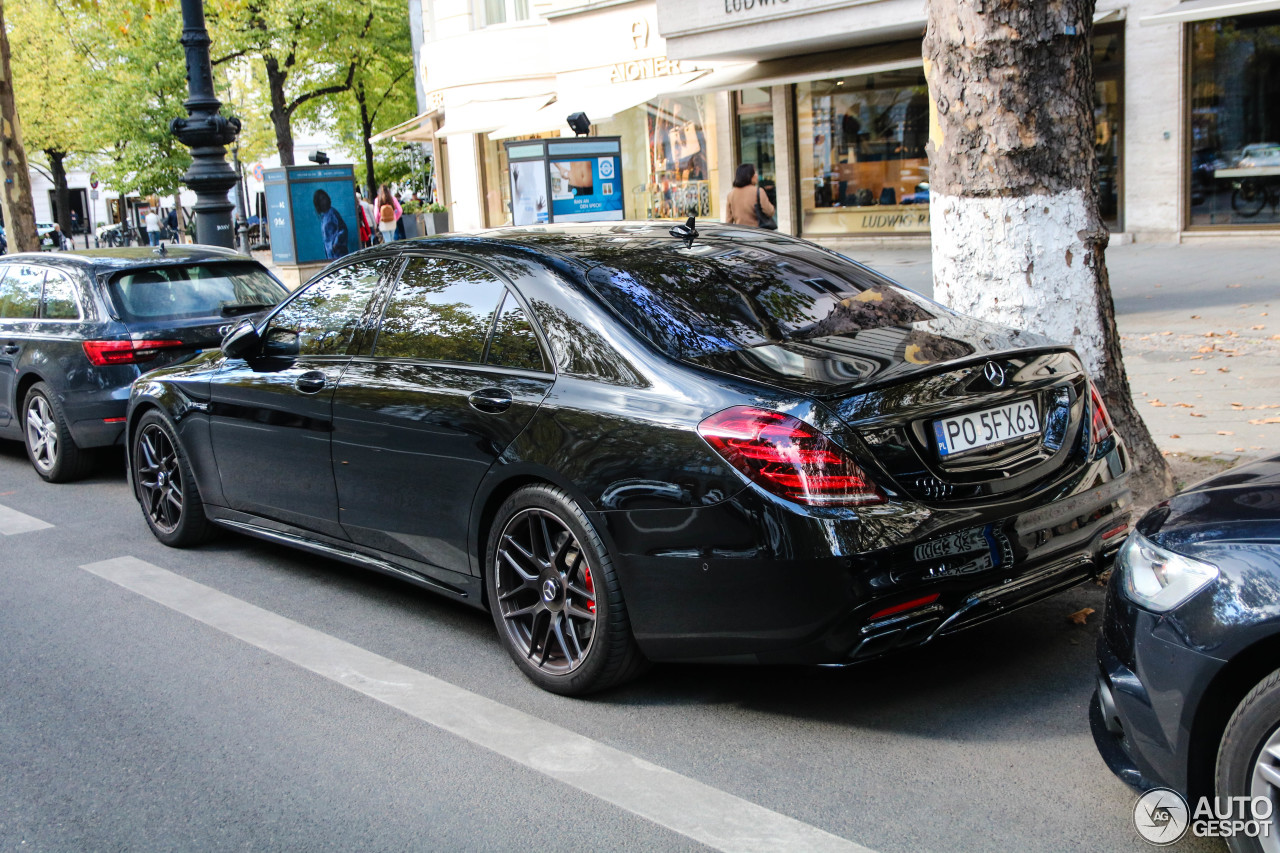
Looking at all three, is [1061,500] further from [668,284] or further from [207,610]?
[207,610]

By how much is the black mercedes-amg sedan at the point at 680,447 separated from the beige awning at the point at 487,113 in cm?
2477

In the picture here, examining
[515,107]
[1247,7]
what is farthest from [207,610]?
[515,107]

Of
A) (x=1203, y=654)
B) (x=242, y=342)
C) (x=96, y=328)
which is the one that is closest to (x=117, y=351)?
(x=96, y=328)

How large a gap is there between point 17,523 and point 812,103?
18478 mm

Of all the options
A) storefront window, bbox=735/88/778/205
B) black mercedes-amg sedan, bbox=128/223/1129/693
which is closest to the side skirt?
black mercedes-amg sedan, bbox=128/223/1129/693

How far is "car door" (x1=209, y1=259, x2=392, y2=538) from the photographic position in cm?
517

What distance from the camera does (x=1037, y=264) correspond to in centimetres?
581

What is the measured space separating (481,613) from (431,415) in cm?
110

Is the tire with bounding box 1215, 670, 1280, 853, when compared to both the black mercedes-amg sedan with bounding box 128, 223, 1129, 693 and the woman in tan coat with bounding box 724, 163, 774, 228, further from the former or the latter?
the woman in tan coat with bounding box 724, 163, 774, 228

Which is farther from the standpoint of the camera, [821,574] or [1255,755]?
[821,574]

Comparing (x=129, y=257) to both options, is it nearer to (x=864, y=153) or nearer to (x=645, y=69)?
(x=864, y=153)

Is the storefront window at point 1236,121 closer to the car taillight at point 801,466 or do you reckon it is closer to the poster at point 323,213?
the poster at point 323,213

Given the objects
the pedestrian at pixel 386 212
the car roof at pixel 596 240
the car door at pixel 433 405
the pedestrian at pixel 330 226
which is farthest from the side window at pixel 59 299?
the pedestrian at pixel 386 212

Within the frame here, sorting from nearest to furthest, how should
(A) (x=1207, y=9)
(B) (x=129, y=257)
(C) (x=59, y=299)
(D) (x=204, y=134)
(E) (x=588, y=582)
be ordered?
(E) (x=588, y=582), (C) (x=59, y=299), (B) (x=129, y=257), (D) (x=204, y=134), (A) (x=1207, y=9)
